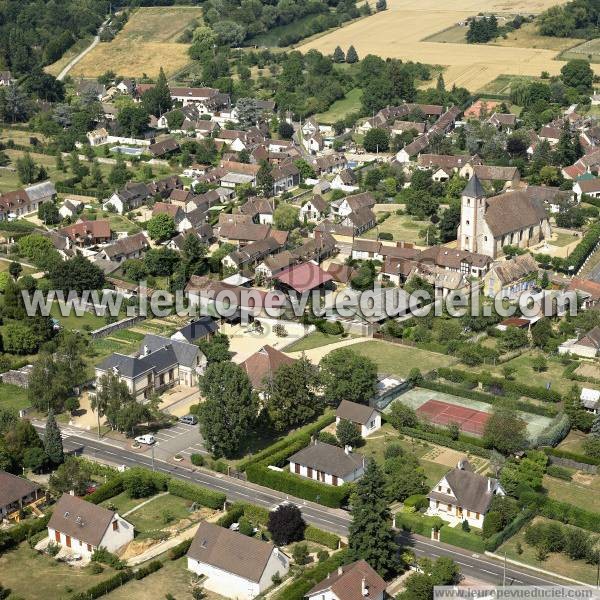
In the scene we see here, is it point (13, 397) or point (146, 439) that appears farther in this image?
point (13, 397)

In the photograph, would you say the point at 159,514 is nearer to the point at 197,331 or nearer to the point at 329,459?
the point at 329,459

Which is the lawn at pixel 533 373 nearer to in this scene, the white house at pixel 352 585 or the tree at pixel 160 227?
the white house at pixel 352 585

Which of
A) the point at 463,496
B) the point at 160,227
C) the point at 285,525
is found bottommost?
the point at 463,496

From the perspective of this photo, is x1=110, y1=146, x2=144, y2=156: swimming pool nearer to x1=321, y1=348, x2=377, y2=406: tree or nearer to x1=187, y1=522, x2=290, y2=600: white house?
x1=321, y1=348, x2=377, y2=406: tree

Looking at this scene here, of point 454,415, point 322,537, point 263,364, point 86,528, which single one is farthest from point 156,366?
point 322,537

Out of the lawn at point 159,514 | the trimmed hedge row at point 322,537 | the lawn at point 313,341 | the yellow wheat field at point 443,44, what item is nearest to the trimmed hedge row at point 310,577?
the trimmed hedge row at point 322,537

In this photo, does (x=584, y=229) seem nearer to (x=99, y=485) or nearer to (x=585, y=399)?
(x=585, y=399)

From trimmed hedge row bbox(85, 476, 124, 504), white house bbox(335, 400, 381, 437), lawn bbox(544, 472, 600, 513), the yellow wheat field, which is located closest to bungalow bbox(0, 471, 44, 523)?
trimmed hedge row bbox(85, 476, 124, 504)

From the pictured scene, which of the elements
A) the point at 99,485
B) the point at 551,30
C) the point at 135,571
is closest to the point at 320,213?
the point at 99,485
